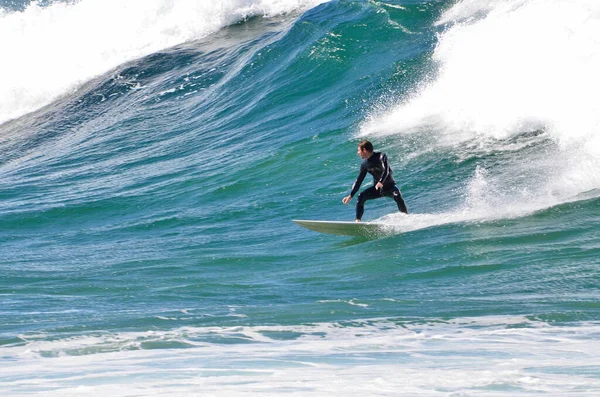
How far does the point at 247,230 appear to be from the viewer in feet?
41.3

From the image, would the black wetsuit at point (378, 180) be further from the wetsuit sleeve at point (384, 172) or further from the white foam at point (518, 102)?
the white foam at point (518, 102)

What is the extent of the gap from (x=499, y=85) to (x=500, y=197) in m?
4.34

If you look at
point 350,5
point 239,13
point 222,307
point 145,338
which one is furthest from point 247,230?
point 239,13

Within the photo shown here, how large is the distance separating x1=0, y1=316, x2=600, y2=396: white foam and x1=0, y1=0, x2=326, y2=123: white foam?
19.3 m

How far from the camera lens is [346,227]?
1098 cm

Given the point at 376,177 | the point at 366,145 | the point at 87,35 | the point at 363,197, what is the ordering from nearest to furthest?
the point at 366,145 → the point at 363,197 → the point at 376,177 → the point at 87,35

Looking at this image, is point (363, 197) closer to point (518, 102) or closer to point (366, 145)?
point (366, 145)

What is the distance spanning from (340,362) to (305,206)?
761cm

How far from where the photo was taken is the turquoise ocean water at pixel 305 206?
19.6 ft

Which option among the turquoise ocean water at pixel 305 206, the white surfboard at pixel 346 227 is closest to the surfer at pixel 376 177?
the white surfboard at pixel 346 227

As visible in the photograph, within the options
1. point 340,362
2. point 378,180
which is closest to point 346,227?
point 378,180

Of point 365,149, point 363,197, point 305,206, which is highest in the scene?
point 365,149

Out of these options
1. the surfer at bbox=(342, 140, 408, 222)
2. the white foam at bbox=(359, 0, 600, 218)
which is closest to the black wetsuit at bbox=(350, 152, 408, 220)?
the surfer at bbox=(342, 140, 408, 222)

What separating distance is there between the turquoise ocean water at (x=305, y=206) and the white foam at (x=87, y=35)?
13cm
